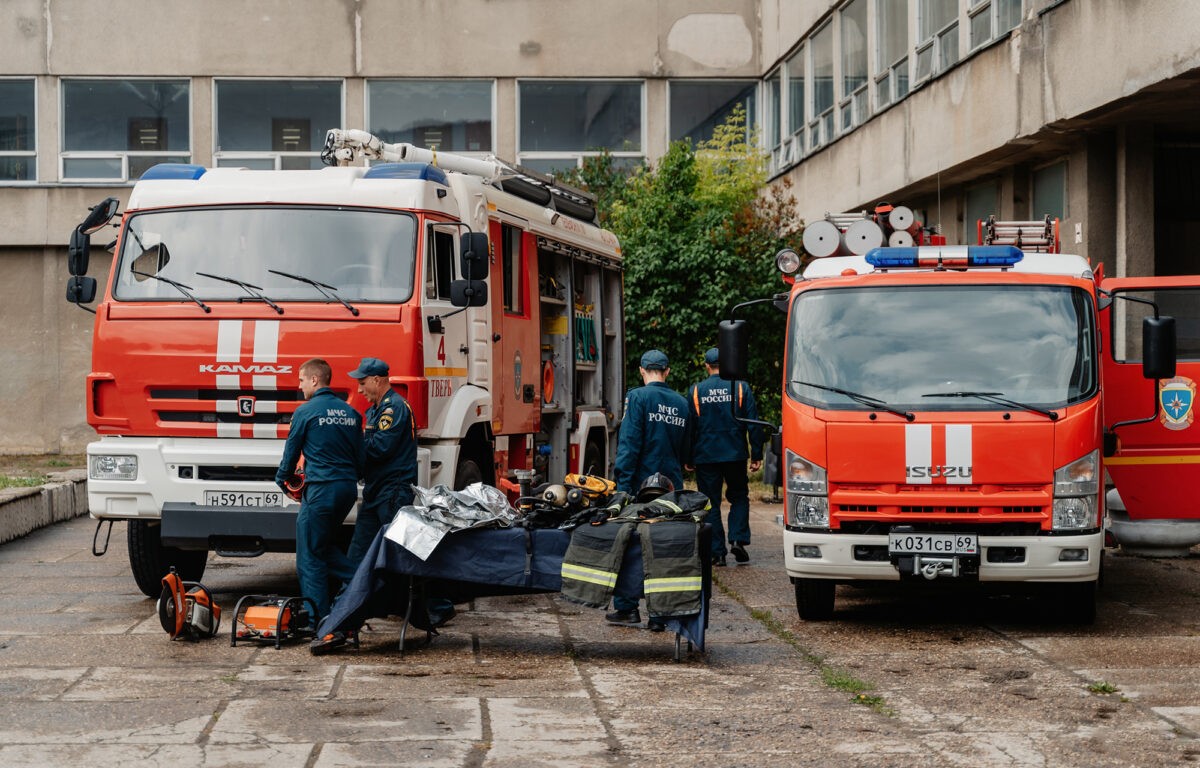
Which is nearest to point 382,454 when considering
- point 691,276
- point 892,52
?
point 691,276

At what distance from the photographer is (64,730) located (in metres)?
6.85

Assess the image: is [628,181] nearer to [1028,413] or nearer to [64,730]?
[1028,413]

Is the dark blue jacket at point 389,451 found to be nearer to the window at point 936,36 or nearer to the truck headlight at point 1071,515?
the truck headlight at point 1071,515

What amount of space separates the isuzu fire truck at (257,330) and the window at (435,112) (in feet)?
57.0

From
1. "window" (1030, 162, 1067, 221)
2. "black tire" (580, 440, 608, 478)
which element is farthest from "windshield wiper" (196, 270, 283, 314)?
"window" (1030, 162, 1067, 221)

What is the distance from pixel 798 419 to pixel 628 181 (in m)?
17.0

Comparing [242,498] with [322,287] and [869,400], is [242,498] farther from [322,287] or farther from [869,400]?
[869,400]

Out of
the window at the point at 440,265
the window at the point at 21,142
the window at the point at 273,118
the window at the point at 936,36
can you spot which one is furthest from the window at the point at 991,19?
the window at the point at 21,142

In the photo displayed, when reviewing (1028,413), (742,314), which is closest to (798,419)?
(1028,413)

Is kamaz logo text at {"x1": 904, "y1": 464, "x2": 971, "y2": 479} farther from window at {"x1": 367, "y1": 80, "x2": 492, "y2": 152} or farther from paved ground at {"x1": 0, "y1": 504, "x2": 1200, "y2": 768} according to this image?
window at {"x1": 367, "y1": 80, "x2": 492, "y2": 152}

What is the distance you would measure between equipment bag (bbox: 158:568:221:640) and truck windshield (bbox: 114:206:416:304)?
6.73ft

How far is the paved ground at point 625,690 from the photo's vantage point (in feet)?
21.6

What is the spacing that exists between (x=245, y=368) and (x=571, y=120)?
63.3ft

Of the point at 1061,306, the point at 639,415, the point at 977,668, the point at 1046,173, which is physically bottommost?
the point at 977,668
